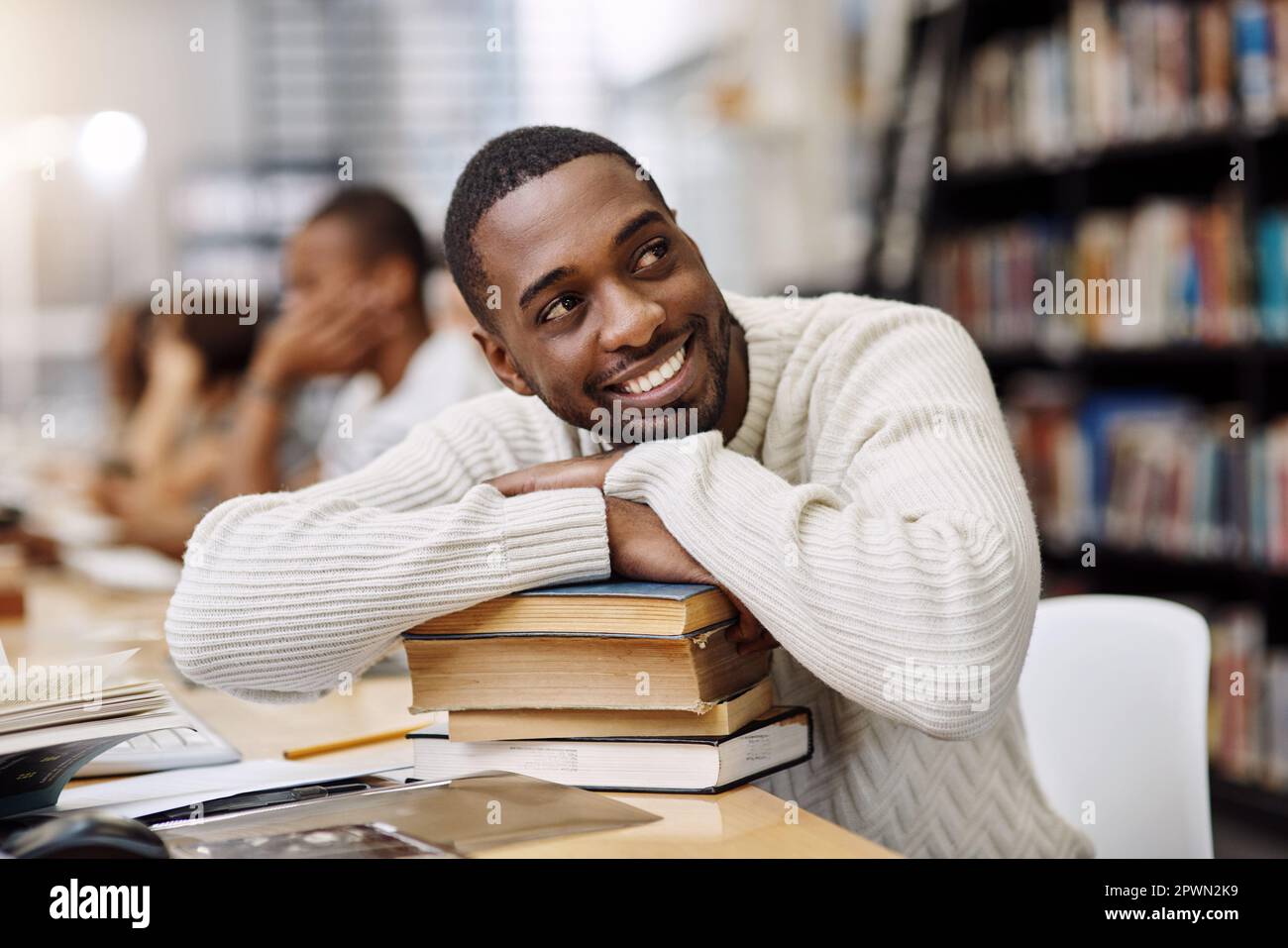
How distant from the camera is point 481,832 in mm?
802

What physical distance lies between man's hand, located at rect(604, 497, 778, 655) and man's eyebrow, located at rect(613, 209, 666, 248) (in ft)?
0.63

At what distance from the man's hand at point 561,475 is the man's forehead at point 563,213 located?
0.15 m

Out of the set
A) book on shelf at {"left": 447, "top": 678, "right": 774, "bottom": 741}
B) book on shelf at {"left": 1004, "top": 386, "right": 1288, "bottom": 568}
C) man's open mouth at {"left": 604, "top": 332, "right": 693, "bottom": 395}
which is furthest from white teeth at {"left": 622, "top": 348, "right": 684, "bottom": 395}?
book on shelf at {"left": 1004, "top": 386, "right": 1288, "bottom": 568}

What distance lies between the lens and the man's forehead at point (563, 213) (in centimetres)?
98

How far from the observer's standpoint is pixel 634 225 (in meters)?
0.99

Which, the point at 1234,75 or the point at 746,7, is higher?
the point at 746,7

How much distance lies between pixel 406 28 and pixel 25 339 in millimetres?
2638

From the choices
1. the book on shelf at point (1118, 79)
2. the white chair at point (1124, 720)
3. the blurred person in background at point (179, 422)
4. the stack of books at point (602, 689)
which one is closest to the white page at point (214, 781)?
the stack of books at point (602, 689)

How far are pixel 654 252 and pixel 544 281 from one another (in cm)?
9

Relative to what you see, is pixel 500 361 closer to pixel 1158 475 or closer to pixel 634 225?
pixel 634 225

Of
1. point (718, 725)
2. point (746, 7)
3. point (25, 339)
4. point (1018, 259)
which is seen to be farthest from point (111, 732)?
point (25, 339)

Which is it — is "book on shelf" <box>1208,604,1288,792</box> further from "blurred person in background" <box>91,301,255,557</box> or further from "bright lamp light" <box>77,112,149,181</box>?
"bright lamp light" <box>77,112,149,181</box>

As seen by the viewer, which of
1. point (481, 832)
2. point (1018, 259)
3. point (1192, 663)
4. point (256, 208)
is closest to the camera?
point (481, 832)
